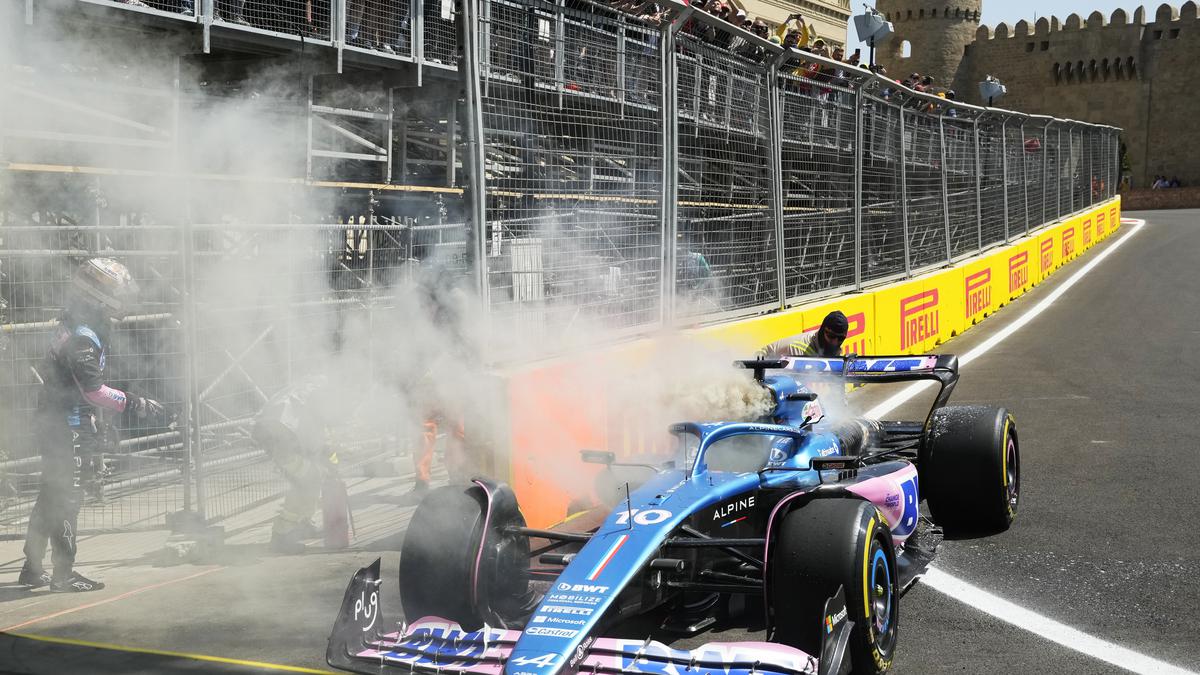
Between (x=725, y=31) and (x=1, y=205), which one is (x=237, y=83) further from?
(x=725, y=31)

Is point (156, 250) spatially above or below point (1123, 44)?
below

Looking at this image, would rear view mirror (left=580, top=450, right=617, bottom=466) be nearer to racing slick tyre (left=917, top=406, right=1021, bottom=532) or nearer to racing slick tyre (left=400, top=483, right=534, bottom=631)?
racing slick tyre (left=400, top=483, right=534, bottom=631)

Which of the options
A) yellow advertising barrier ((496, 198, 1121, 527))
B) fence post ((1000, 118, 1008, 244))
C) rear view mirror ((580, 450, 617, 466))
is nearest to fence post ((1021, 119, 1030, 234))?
fence post ((1000, 118, 1008, 244))

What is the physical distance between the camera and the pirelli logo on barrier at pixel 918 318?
12023 millimetres

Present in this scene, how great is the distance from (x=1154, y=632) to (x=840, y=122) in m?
6.67

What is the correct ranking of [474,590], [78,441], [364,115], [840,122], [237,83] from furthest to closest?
[364,115] → [237,83] → [840,122] → [78,441] → [474,590]

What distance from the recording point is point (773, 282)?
9.34 metres

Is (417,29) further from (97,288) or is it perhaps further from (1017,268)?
(1017,268)

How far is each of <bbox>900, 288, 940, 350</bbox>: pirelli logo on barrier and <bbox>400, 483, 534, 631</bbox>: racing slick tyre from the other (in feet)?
26.5


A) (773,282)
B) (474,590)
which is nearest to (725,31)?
(773,282)

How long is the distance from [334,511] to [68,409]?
1.41 meters

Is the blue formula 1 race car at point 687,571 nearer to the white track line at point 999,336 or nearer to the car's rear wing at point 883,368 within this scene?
the car's rear wing at point 883,368

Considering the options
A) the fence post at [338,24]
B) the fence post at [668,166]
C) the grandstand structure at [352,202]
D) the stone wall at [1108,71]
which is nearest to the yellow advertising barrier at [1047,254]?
the grandstand structure at [352,202]

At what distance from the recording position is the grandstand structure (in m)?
6.24
